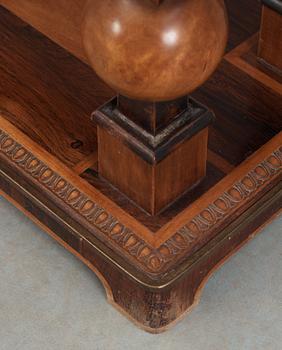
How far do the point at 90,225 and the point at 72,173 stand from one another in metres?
0.11

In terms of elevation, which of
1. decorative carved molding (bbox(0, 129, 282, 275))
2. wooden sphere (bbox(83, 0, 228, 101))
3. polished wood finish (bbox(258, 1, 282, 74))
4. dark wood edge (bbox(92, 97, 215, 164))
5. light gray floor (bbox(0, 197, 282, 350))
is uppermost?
wooden sphere (bbox(83, 0, 228, 101))

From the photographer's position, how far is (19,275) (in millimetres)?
1949

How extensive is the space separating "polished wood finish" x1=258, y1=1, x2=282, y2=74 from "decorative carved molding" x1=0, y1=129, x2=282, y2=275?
0.74 ft

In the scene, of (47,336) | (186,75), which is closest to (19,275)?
(47,336)

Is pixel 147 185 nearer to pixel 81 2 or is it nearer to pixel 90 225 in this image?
pixel 90 225

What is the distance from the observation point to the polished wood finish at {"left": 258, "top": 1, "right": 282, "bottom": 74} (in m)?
2.02

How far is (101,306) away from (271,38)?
0.56 m

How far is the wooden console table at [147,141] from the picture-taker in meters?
1.59

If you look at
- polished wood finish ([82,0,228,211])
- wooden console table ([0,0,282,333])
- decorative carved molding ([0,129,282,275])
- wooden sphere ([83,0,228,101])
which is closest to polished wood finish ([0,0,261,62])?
wooden console table ([0,0,282,333])

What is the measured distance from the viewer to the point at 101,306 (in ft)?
6.26

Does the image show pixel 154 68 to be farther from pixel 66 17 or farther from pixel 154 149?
pixel 66 17

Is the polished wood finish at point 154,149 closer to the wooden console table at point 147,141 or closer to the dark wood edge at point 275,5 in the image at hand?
the wooden console table at point 147,141

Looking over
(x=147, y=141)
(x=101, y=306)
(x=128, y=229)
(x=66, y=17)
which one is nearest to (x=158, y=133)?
(x=147, y=141)

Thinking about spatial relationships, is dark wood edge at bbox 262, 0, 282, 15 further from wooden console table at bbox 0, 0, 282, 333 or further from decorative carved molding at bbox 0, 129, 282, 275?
decorative carved molding at bbox 0, 129, 282, 275
